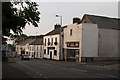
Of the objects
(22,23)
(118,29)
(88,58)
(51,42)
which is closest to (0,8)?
(22,23)

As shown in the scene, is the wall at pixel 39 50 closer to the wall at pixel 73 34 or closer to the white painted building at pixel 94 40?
the wall at pixel 73 34

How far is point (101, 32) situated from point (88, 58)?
18.9 ft

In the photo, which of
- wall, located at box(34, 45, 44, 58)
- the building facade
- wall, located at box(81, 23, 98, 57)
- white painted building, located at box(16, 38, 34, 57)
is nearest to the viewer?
wall, located at box(81, 23, 98, 57)

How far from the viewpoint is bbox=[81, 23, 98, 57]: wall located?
57.9 metres

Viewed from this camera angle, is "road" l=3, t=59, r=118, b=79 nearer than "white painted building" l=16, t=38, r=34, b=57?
Yes

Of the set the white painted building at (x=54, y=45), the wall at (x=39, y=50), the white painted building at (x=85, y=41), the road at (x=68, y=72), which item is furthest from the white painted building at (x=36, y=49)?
the road at (x=68, y=72)

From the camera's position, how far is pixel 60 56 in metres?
67.6

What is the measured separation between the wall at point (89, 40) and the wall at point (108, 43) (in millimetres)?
1088

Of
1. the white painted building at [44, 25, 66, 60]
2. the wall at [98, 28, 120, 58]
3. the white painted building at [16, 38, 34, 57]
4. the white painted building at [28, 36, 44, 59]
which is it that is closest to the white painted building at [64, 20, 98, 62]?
the wall at [98, 28, 120, 58]

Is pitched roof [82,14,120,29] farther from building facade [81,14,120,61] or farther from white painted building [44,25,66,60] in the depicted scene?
white painted building [44,25,66,60]

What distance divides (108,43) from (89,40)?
14.2 feet

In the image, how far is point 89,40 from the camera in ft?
192

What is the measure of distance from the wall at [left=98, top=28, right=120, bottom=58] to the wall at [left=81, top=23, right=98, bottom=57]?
3.57ft

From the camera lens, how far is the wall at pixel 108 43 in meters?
59.2
